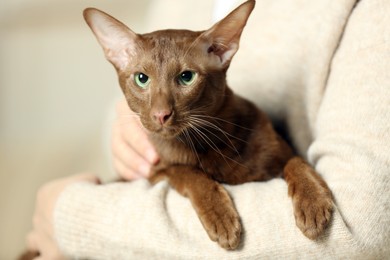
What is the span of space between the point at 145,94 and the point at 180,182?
224 mm

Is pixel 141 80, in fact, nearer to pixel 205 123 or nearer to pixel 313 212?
pixel 205 123

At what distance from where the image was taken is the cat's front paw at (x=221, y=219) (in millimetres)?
860

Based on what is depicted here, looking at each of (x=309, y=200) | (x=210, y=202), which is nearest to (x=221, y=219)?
(x=210, y=202)

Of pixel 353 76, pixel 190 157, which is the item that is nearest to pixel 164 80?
pixel 190 157

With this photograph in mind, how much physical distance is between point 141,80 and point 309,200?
434 millimetres

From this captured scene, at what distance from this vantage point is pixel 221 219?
2.94 ft

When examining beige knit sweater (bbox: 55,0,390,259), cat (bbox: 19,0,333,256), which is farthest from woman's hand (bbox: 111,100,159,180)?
beige knit sweater (bbox: 55,0,390,259)

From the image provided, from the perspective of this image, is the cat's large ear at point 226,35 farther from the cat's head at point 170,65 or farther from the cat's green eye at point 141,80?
the cat's green eye at point 141,80

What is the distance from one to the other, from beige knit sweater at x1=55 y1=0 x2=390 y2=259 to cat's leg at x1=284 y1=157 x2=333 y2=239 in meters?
0.02

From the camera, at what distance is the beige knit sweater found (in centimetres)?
82

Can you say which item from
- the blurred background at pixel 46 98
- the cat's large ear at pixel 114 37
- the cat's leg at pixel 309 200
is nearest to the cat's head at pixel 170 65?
the cat's large ear at pixel 114 37

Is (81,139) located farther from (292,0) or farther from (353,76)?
(353,76)

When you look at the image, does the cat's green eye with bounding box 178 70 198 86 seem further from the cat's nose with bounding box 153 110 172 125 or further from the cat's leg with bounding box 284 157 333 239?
the cat's leg with bounding box 284 157 333 239

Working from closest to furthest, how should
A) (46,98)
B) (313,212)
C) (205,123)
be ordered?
(313,212), (205,123), (46,98)
